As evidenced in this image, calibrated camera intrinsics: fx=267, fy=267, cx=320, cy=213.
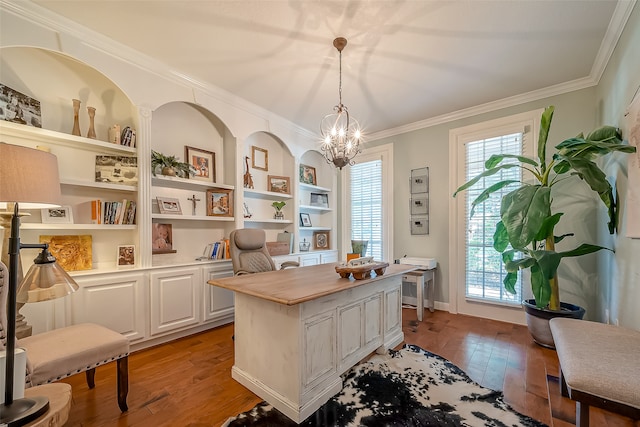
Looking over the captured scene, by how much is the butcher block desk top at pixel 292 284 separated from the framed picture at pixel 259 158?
2.15m

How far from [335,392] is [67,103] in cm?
332

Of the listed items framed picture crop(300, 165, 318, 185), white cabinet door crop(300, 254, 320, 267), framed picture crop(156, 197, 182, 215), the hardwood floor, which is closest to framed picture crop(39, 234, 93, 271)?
framed picture crop(156, 197, 182, 215)

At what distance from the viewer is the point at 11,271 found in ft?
3.32

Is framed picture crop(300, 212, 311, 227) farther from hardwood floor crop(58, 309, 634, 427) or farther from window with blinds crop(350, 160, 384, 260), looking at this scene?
hardwood floor crop(58, 309, 634, 427)

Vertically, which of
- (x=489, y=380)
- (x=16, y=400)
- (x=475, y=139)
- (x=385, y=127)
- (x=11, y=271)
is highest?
(x=385, y=127)

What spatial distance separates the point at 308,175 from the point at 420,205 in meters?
1.96

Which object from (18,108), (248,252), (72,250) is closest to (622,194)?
(248,252)

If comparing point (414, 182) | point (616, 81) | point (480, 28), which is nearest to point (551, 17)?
point (480, 28)

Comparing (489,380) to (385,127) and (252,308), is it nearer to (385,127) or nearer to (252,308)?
(252,308)

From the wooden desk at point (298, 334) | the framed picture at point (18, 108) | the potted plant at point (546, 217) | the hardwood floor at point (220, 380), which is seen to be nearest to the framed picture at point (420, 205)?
the potted plant at point (546, 217)

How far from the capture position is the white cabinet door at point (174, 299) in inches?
103

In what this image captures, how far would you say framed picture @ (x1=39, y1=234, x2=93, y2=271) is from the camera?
226cm

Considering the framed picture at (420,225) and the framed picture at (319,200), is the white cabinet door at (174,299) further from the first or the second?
the framed picture at (420,225)

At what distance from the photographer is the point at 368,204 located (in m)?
4.62
